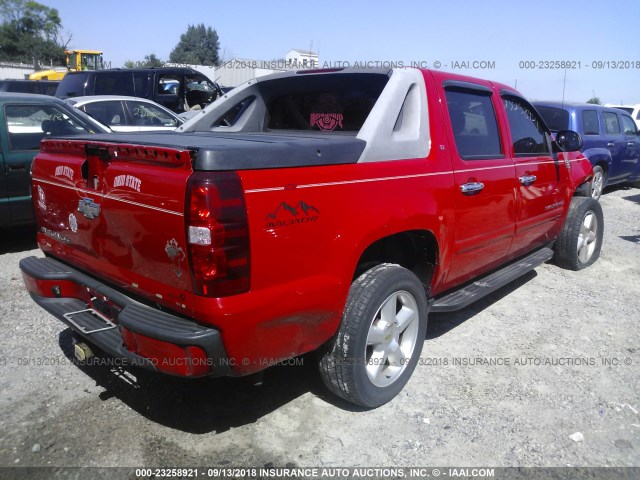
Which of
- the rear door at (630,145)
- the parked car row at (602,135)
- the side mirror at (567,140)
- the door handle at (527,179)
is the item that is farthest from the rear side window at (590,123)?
the door handle at (527,179)

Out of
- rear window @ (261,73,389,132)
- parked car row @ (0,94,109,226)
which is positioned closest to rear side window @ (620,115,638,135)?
rear window @ (261,73,389,132)

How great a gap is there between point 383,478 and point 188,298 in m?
1.25

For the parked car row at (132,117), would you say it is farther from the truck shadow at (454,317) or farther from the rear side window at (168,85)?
the truck shadow at (454,317)

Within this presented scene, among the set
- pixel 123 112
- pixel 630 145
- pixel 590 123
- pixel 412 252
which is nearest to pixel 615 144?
pixel 630 145

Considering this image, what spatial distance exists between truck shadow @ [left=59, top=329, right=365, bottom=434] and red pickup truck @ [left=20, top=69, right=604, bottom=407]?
42cm

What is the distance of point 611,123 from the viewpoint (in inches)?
387

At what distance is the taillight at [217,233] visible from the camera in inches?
82.4

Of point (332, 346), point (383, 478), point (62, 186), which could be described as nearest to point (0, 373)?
point (62, 186)

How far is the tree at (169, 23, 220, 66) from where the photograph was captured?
93625mm

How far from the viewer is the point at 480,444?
9.12 feet

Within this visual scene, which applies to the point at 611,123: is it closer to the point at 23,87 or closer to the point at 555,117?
the point at 555,117

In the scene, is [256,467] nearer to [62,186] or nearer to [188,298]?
[188,298]

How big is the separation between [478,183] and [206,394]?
218 cm

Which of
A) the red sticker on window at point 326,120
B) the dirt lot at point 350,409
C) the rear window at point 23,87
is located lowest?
the dirt lot at point 350,409
